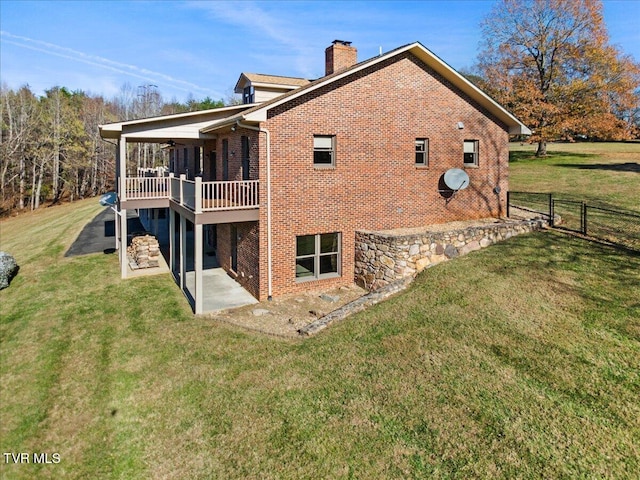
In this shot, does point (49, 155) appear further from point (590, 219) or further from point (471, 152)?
point (590, 219)

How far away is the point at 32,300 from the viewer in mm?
14109

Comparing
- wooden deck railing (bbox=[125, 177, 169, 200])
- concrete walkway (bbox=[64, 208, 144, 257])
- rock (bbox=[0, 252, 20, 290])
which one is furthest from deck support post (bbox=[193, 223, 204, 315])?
concrete walkway (bbox=[64, 208, 144, 257])

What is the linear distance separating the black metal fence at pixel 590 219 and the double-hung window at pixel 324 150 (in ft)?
27.7

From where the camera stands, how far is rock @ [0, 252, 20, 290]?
16.0 meters

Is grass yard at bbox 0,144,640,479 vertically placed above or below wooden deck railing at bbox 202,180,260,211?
below

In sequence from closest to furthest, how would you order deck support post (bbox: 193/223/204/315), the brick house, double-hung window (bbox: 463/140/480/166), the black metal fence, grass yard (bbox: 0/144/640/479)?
grass yard (bbox: 0/144/640/479) → deck support post (bbox: 193/223/204/315) → the brick house → the black metal fence → double-hung window (bbox: 463/140/480/166)

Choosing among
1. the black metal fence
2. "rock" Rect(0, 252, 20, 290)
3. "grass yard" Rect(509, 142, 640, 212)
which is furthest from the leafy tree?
"rock" Rect(0, 252, 20, 290)

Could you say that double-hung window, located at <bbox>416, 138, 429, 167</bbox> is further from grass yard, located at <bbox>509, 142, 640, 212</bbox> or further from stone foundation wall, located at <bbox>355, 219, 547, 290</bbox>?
grass yard, located at <bbox>509, 142, 640, 212</bbox>

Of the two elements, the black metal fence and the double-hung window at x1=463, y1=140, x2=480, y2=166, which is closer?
the black metal fence

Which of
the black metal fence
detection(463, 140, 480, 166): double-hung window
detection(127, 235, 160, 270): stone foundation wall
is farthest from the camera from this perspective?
detection(463, 140, 480, 166): double-hung window

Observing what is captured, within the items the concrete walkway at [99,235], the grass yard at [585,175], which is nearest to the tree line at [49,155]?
the concrete walkway at [99,235]

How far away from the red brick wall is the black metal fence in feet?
8.70

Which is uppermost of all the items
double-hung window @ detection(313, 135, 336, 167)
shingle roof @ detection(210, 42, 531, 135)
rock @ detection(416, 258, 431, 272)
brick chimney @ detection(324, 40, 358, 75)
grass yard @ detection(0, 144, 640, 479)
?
brick chimney @ detection(324, 40, 358, 75)

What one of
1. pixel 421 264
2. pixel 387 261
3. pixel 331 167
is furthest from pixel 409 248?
pixel 331 167
